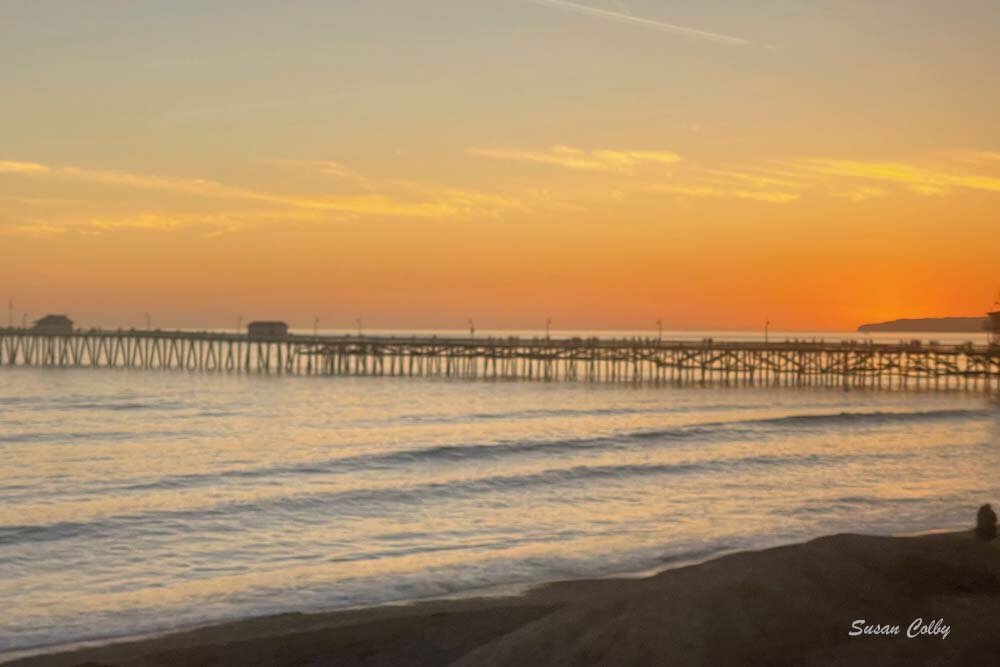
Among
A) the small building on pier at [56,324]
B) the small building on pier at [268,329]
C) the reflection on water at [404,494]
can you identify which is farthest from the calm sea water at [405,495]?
the small building on pier at [56,324]

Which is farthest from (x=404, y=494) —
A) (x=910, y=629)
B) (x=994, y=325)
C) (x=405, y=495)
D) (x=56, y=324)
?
(x=56, y=324)

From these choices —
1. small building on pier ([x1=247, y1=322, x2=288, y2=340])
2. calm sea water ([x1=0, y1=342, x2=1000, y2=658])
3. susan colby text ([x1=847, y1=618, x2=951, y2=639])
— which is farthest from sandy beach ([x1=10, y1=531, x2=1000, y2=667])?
small building on pier ([x1=247, y1=322, x2=288, y2=340])

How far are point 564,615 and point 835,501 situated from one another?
14.2 metres

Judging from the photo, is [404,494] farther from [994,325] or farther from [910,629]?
[994,325]

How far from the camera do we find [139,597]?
1525 centimetres

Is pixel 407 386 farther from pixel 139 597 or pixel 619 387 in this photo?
pixel 139 597

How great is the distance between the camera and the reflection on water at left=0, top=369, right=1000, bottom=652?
1620cm

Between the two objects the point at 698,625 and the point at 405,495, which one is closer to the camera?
the point at 698,625

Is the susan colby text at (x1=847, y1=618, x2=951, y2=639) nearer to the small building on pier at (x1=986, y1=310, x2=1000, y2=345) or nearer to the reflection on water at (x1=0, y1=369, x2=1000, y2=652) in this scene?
the reflection on water at (x1=0, y1=369, x2=1000, y2=652)

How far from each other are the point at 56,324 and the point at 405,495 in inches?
3134

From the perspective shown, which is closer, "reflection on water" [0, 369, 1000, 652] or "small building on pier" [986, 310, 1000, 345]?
"reflection on water" [0, 369, 1000, 652]

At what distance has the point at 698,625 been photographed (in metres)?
11.2

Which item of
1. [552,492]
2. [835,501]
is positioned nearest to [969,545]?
[835,501]

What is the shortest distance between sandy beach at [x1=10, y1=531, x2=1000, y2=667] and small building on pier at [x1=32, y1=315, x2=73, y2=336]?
279 feet
